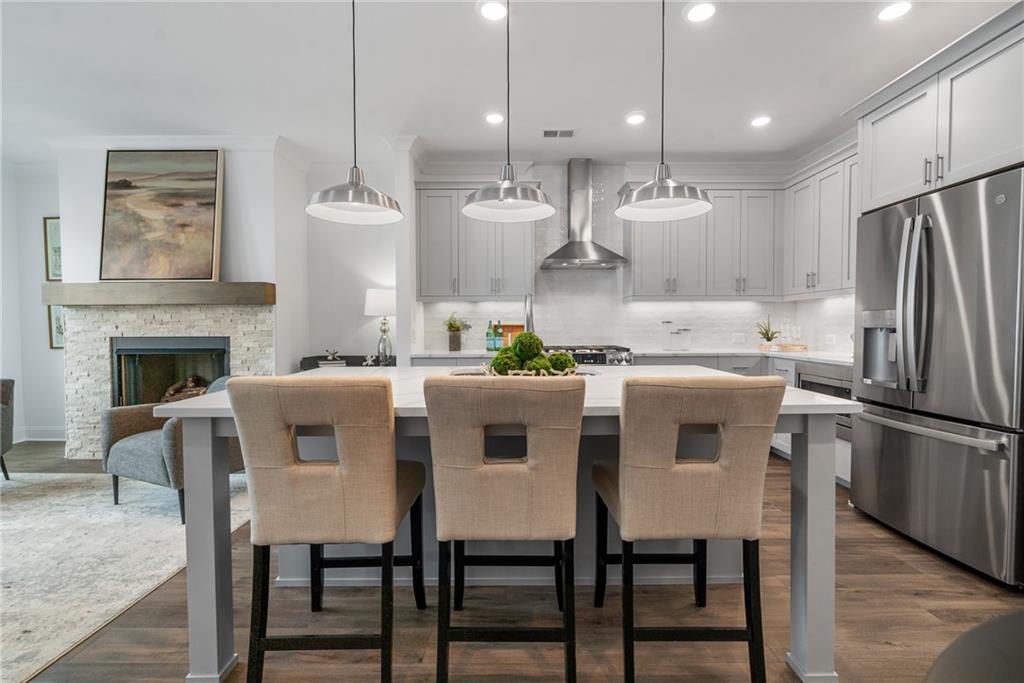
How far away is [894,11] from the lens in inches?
104

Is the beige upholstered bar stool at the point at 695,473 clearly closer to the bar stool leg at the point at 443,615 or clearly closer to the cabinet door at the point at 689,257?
the bar stool leg at the point at 443,615

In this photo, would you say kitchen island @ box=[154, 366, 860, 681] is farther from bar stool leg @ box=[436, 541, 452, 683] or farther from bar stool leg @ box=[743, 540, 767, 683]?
bar stool leg @ box=[436, 541, 452, 683]

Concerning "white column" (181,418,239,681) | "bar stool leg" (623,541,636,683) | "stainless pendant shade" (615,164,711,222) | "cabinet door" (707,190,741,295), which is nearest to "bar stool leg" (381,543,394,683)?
"white column" (181,418,239,681)

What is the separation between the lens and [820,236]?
175 inches

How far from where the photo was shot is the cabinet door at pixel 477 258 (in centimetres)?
491

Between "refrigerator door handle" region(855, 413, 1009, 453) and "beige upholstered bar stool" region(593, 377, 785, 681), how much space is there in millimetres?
1562

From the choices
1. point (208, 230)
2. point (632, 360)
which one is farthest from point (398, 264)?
point (632, 360)

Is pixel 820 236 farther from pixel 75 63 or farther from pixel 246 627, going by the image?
pixel 75 63

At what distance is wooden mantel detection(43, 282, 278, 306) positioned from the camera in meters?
4.44

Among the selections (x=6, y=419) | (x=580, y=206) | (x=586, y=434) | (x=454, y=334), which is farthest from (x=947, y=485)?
(x=6, y=419)

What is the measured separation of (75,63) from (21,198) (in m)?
3.07

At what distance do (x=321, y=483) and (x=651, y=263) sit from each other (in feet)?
13.3

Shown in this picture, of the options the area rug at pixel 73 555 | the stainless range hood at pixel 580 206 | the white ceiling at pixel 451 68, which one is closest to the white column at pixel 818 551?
the white ceiling at pixel 451 68

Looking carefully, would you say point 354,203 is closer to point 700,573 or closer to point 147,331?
point 700,573
